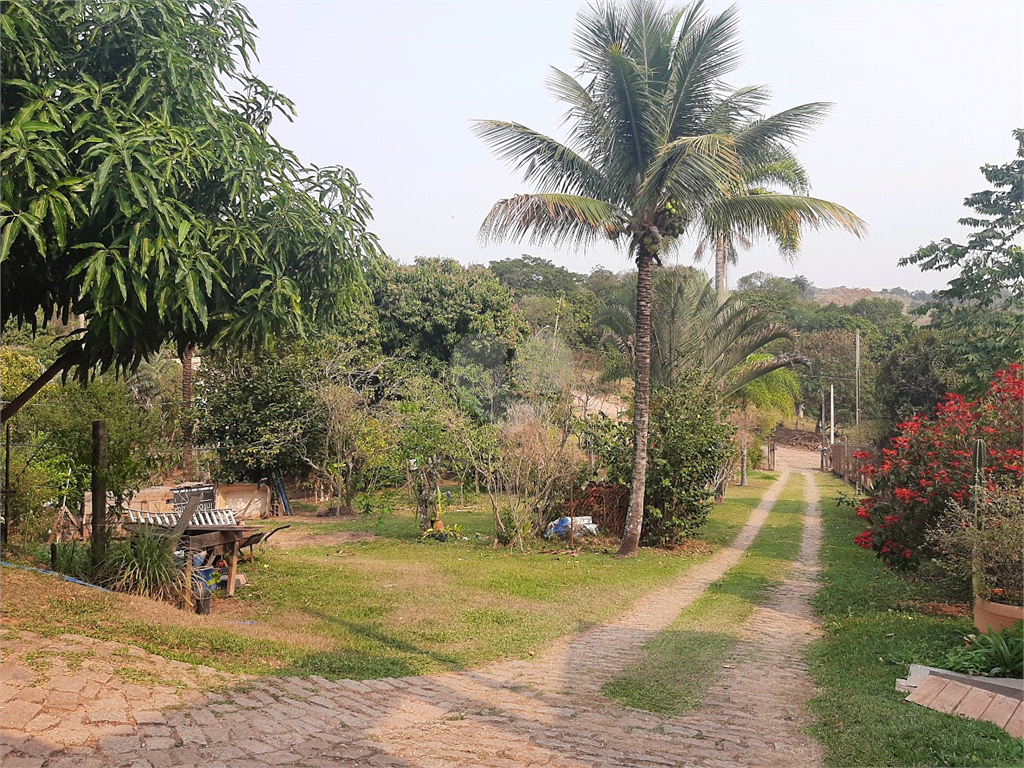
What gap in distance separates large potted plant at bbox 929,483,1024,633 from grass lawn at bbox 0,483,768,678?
3867mm

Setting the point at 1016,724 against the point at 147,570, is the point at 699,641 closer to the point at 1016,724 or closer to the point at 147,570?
the point at 1016,724

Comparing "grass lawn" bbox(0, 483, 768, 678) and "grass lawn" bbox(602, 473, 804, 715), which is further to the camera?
"grass lawn" bbox(0, 483, 768, 678)

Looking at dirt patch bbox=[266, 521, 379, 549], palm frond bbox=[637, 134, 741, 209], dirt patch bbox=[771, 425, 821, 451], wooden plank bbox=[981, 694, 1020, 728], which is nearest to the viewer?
wooden plank bbox=[981, 694, 1020, 728]

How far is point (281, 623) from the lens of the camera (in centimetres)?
838

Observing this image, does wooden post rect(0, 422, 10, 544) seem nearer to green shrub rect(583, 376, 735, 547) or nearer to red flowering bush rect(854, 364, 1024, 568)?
green shrub rect(583, 376, 735, 547)

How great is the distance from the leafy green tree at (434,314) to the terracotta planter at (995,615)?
21.5 m

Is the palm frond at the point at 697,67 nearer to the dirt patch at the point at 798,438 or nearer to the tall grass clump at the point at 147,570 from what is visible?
the tall grass clump at the point at 147,570

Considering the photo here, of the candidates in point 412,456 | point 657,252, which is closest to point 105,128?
point 657,252

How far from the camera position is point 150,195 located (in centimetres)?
580

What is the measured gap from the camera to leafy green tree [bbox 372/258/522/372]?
2770 cm

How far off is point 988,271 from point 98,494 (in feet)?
46.7

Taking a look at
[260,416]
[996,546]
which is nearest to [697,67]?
[996,546]

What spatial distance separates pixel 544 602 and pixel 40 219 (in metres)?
7.11

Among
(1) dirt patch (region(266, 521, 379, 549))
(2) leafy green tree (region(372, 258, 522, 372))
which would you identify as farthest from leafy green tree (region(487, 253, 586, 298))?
(1) dirt patch (region(266, 521, 379, 549))
